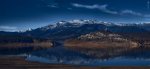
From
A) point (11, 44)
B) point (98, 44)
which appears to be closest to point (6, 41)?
point (11, 44)

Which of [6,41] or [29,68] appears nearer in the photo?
[29,68]

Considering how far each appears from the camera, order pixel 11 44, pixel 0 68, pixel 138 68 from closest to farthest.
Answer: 1. pixel 0 68
2. pixel 138 68
3. pixel 11 44

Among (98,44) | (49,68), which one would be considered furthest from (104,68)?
Answer: (98,44)

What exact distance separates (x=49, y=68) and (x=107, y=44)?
481 feet

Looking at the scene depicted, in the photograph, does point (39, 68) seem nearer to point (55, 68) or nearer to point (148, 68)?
point (55, 68)

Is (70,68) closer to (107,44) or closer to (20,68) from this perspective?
(20,68)

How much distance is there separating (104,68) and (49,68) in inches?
340

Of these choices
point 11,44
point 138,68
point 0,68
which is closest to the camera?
point 0,68

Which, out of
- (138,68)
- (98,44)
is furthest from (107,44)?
(138,68)

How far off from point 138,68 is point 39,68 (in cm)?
1564

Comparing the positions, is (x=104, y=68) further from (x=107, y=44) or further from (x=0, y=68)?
(x=107, y=44)

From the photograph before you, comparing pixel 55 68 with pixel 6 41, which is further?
pixel 6 41

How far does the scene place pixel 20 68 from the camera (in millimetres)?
52844

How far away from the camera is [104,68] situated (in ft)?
179
